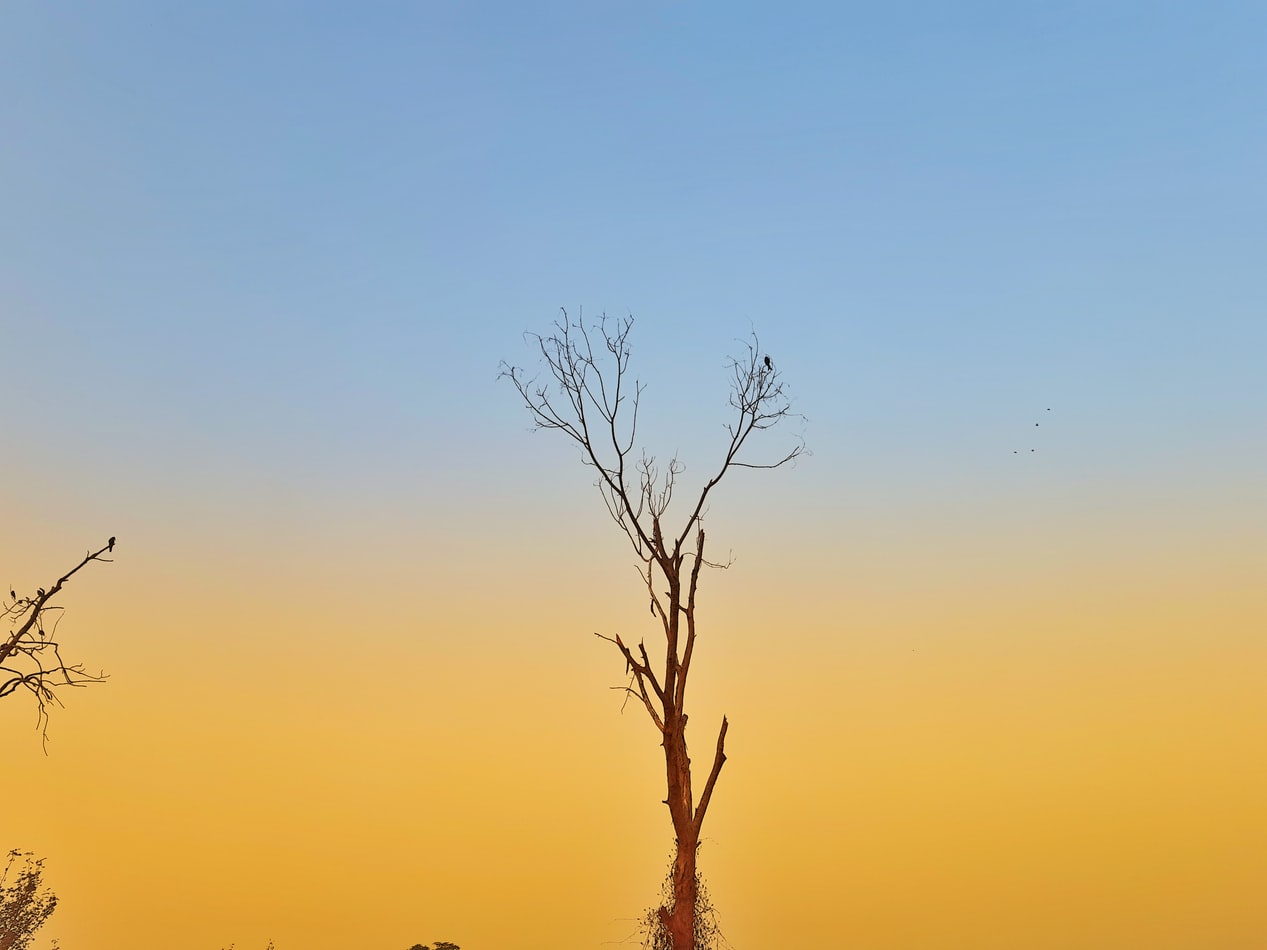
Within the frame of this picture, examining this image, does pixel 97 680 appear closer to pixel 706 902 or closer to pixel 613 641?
pixel 613 641

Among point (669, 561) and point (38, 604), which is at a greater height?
point (669, 561)

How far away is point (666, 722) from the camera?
1730cm

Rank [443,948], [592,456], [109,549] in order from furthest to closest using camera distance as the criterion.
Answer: [443,948] → [592,456] → [109,549]

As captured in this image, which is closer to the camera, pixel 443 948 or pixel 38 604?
pixel 38 604

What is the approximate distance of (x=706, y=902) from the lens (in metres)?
17.1

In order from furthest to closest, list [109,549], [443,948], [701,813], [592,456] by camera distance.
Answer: [443,948]
[592,456]
[701,813]
[109,549]

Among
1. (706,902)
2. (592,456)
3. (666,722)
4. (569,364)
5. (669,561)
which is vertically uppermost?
(569,364)

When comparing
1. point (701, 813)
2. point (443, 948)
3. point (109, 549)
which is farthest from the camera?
point (443, 948)

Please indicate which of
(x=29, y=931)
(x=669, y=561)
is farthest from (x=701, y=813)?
(x=29, y=931)

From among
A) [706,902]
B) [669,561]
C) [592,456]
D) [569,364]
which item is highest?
[569,364]

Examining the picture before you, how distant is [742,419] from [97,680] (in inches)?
421

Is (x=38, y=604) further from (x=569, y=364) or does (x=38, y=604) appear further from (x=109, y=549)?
(x=569, y=364)

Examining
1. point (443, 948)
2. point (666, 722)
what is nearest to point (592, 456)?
point (666, 722)

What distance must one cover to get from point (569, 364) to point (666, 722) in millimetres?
6163
